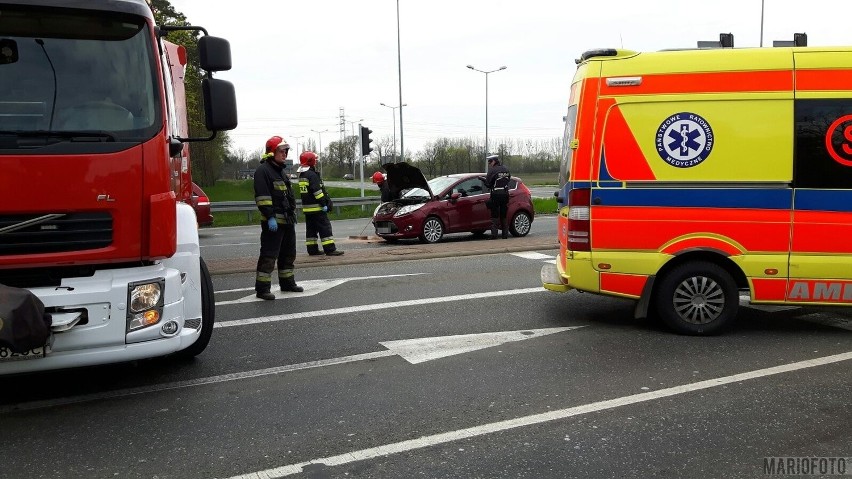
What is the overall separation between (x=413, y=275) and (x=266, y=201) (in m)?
2.68

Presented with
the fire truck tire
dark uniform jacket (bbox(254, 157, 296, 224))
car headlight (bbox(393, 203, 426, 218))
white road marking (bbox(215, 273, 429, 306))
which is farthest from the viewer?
car headlight (bbox(393, 203, 426, 218))

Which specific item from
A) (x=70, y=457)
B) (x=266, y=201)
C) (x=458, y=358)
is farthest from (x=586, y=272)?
(x=70, y=457)

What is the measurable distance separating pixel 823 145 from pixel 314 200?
8.17 metres

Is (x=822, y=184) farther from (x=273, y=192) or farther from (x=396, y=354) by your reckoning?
(x=273, y=192)

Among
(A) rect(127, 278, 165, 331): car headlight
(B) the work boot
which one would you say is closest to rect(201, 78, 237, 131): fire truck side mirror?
(A) rect(127, 278, 165, 331): car headlight

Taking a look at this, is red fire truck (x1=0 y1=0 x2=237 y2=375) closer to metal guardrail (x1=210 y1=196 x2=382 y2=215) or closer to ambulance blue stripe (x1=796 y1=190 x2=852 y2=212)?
ambulance blue stripe (x1=796 y1=190 x2=852 y2=212)

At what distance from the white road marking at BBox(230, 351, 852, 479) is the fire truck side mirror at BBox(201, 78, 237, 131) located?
104 inches

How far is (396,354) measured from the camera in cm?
571

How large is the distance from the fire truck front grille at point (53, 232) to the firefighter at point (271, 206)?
3.64 m

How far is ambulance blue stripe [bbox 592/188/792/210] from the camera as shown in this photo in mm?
5871

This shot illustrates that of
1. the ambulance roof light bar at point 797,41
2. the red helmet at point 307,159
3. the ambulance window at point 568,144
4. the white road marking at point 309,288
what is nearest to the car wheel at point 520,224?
the red helmet at point 307,159

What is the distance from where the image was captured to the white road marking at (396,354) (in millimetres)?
4738

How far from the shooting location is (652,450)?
12.3 ft

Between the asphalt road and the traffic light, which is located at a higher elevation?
the traffic light
